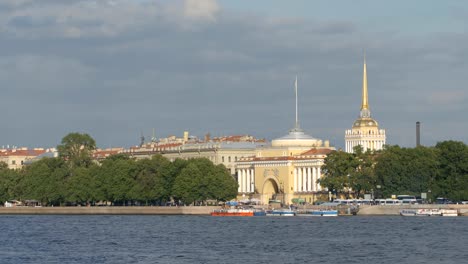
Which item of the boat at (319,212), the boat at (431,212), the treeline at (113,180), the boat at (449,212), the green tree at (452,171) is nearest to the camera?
the boat at (449,212)

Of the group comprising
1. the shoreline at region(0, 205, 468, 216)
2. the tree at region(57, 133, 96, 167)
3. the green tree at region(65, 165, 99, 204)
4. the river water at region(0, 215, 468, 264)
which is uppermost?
the tree at region(57, 133, 96, 167)

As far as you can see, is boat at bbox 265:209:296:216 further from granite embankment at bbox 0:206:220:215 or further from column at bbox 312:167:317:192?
column at bbox 312:167:317:192

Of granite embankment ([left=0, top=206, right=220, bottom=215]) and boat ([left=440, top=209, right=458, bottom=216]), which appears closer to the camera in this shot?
boat ([left=440, top=209, right=458, bottom=216])

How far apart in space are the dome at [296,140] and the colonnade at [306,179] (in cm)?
474

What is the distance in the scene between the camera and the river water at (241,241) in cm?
5778


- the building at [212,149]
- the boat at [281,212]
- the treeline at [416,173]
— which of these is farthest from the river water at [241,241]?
the building at [212,149]

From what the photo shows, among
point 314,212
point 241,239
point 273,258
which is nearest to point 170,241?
point 241,239

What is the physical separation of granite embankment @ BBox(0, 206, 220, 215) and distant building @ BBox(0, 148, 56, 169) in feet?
146

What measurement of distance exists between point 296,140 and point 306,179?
21.2 ft

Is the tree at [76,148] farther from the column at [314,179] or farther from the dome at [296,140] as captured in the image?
the column at [314,179]

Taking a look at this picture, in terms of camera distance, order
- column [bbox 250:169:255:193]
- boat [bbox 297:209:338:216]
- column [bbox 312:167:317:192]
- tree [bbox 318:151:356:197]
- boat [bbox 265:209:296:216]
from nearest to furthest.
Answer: boat [bbox 297:209:338:216] < boat [bbox 265:209:296:216] < tree [bbox 318:151:356:197] < column [bbox 312:167:317:192] < column [bbox 250:169:255:193]

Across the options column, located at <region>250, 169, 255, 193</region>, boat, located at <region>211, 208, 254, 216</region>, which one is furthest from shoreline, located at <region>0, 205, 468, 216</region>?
column, located at <region>250, 169, 255, 193</region>

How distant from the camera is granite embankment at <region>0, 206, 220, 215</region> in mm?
112375

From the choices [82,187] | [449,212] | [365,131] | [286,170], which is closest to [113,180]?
[82,187]
